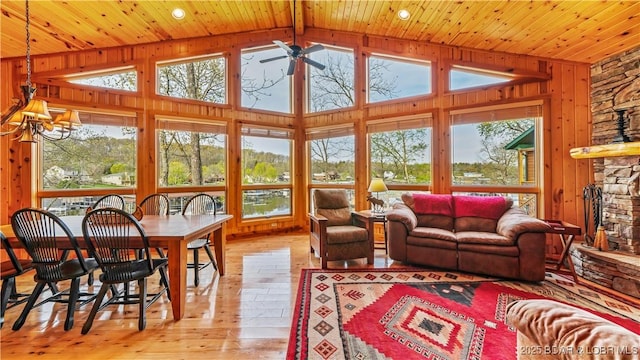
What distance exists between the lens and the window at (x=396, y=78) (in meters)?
4.72

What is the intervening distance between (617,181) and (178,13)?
19.9 feet

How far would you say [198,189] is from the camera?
15.6 ft

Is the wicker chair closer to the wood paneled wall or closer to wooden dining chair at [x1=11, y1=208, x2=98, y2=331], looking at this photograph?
the wood paneled wall

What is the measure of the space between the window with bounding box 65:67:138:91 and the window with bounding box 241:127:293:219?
1911mm

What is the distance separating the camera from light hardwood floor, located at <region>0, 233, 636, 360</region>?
191cm

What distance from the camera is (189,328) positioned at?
2.20 meters

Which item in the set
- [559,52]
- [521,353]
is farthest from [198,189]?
[559,52]

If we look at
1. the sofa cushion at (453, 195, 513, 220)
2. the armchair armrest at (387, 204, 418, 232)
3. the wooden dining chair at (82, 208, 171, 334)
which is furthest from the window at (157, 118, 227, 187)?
the sofa cushion at (453, 195, 513, 220)

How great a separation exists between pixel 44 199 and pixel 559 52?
24.6 ft

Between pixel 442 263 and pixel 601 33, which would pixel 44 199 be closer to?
pixel 442 263

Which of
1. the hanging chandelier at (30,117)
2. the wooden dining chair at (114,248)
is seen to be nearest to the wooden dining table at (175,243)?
the wooden dining chair at (114,248)

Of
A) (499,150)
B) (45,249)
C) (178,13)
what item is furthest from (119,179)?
(499,150)

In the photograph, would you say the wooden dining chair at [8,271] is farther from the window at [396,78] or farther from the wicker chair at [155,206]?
the window at [396,78]

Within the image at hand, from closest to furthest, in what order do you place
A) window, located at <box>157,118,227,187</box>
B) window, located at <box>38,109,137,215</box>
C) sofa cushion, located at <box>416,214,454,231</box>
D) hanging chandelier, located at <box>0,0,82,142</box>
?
1. hanging chandelier, located at <box>0,0,82,142</box>
2. sofa cushion, located at <box>416,214,454,231</box>
3. window, located at <box>38,109,137,215</box>
4. window, located at <box>157,118,227,187</box>
